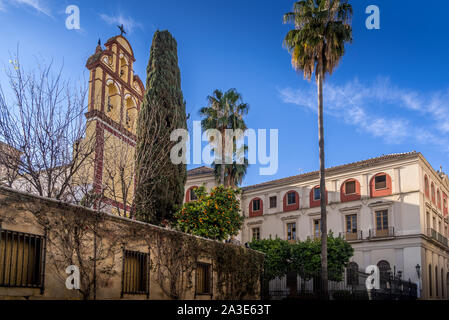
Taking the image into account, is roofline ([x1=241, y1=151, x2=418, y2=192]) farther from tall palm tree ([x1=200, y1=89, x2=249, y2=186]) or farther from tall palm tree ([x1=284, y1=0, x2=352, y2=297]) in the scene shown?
tall palm tree ([x1=284, y1=0, x2=352, y2=297])

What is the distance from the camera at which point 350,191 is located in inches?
1585

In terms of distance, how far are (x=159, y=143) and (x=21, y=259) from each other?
8896 millimetres

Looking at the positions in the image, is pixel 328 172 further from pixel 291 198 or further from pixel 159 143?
pixel 159 143

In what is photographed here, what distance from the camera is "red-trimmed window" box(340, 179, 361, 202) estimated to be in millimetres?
39737

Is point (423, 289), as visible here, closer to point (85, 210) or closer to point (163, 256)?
point (163, 256)

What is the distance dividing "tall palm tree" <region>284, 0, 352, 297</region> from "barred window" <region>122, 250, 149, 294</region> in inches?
426

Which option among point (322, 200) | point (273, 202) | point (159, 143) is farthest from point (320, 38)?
point (273, 202)

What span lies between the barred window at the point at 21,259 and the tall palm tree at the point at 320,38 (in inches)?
554

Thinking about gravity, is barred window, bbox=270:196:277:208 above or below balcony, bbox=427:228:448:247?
above

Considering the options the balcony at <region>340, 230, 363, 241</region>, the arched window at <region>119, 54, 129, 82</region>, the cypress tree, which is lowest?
the balcony at <region>340, 230, 363, 241</region>

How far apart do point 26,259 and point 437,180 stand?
40798mm

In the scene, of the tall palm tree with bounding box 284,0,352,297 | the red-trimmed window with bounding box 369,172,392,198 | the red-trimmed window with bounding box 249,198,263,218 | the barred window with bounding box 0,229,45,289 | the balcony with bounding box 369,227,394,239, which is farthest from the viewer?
the red-trimmed window with bounding box 249,198,263,218

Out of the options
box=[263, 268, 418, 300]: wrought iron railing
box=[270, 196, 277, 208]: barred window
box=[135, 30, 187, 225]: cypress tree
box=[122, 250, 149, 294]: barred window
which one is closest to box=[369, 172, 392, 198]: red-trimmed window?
box=[263, 268, 418, 300]: wrought iron railing

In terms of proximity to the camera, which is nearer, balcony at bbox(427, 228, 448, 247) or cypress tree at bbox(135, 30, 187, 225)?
cypress tree at bbox(135, 30, 187, 225)
